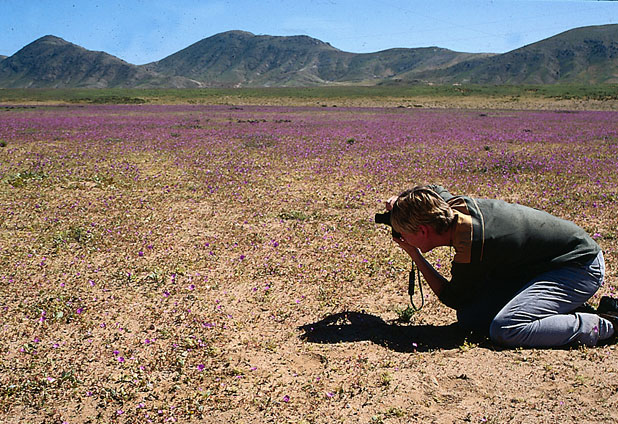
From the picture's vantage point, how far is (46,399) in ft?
13.4

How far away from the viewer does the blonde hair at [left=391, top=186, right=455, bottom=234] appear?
3889 mm

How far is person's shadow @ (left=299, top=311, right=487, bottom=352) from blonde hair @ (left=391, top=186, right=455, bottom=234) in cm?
146

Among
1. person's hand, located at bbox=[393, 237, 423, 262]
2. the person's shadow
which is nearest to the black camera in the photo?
person's hand, located at bbox=[393, 237, 423, 262]

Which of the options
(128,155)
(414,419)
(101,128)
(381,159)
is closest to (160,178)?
(128,155)

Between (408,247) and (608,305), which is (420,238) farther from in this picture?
(608,305)

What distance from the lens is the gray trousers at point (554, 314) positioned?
417cm

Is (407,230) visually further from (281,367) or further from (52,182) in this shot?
(52,182)

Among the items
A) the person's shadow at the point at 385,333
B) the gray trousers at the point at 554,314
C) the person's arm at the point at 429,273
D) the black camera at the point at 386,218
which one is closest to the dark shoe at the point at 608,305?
the gray trousers at the point at 554,314

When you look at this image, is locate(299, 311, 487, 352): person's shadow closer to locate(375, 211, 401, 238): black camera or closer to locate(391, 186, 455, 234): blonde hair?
locate(375, 211, 401, 238): black camera

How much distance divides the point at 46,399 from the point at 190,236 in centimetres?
485

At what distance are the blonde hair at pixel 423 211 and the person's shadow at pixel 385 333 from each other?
1464 mm

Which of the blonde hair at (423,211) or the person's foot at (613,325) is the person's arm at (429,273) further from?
the person's foot at (613,325)

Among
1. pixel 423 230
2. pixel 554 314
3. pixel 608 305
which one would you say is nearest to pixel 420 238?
pixel 423 230

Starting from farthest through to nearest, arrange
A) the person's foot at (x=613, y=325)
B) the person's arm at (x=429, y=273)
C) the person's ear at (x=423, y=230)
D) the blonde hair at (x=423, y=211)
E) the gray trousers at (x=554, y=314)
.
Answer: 1. the person's arm at (x=429, y=273)
2. the person's foot at (x=613, y=325)
3. the gray trousers at (x=554, y=314)
4. the person's ear at (x=423, y=230)
5. the blonde hair at (x=423, y=211)
